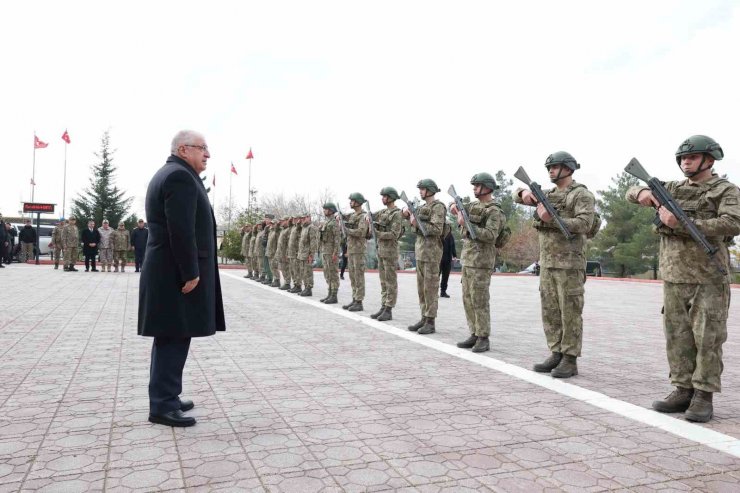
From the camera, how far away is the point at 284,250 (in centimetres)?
1600

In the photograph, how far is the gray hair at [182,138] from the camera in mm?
3961

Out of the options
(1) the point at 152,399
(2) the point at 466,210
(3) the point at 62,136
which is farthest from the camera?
(3) the point at 62,136

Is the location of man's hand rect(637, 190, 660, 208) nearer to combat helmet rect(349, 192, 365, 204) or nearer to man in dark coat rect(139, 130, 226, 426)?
man in dark coat rect(139, 130, 226, 426)

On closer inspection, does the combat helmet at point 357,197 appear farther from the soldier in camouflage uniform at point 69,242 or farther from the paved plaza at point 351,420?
the soldier in camouflage uniform at point 69,242

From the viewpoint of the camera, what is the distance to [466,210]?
716cm

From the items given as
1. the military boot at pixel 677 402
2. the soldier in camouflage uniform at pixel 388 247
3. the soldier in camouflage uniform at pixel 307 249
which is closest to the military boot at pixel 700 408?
the military boot at pixel 677 402

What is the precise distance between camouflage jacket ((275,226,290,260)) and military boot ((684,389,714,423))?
1240 centimetres

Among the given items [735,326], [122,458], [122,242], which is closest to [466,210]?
[122,458]

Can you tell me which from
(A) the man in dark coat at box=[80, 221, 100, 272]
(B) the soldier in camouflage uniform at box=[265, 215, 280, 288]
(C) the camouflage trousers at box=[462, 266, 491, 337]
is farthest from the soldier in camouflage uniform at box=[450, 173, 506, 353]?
(A) the man in dark coat at box=[80, 221, 100, 272]

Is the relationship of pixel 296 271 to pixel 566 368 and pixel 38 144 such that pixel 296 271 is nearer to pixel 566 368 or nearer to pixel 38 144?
pixel 566 368

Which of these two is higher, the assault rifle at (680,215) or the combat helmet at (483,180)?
the combat helmet at (483,180)

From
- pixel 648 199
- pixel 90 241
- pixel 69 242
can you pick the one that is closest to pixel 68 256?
pixel 69 242

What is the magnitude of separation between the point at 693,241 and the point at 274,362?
3.99 metres

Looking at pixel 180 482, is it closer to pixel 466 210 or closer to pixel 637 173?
pixel 637 173
